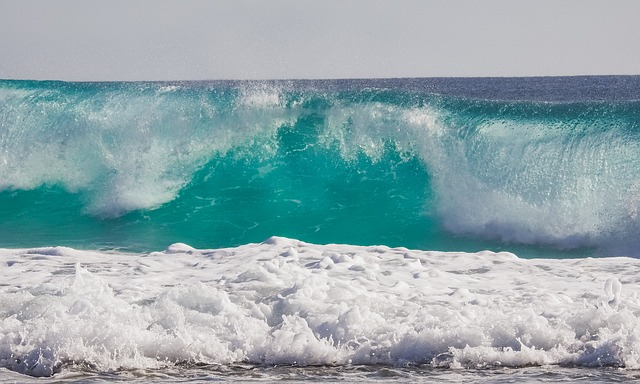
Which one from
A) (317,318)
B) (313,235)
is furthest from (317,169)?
(317,318)

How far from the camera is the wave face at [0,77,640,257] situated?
37.5 feet

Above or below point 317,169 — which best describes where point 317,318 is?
below

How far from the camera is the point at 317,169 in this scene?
528 inches

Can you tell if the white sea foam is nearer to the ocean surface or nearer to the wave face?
the ocean surface

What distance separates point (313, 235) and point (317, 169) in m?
1.71

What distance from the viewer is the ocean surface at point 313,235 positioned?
5.42 metres

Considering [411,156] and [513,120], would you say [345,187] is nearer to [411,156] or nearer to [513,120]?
[411,156]

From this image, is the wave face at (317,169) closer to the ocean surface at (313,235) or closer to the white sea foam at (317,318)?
the ocean surface at (313,235)

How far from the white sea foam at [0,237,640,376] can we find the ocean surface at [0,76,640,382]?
0.02 metres

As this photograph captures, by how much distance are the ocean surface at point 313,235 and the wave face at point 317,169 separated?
0.11 feet

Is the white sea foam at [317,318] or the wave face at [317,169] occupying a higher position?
the wave face at [317,169]

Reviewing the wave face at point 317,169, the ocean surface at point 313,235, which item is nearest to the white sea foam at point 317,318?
the ocean surface at point 313,235

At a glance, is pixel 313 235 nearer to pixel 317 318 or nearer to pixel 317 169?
pixel 317 169

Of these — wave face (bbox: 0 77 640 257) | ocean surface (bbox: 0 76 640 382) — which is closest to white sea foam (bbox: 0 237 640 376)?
ocean surface (bbox: 0 76 640 382)
